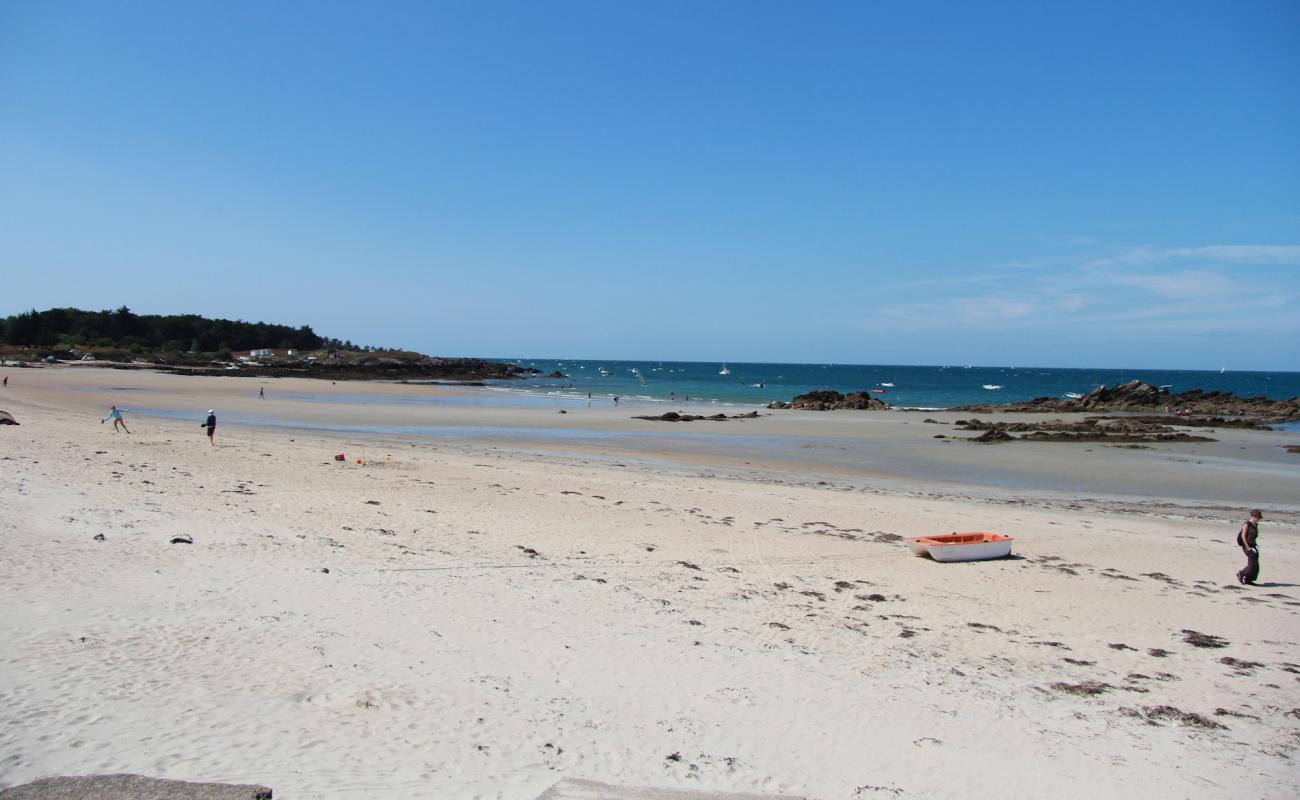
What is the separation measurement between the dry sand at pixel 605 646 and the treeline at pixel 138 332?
3686 inches

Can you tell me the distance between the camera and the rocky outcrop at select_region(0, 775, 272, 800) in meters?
4.25

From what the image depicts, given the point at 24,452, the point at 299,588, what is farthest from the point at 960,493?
the point at 24,452

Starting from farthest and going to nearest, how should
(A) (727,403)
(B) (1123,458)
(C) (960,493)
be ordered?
(A) (727,403) → (B) (1123,458) → (C) (960,493)

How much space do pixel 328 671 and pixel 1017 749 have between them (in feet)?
18.4

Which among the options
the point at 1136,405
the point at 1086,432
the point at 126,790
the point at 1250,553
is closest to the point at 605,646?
the point at 126,790

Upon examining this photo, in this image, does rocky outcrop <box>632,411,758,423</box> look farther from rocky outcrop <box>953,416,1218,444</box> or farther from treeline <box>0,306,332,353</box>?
treeline <box>0,306,332,353</box>

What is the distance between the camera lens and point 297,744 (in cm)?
517

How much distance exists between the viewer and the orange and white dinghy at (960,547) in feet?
40.0

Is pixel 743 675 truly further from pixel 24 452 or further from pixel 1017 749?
pixel 24 452

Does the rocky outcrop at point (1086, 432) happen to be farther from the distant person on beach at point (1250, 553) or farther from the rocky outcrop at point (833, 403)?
the distant person on beach at point (1250, 553)

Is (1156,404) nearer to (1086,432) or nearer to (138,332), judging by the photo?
(1086,432)

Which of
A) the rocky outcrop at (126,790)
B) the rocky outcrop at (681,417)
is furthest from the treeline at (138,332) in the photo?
the rocky outcrop at (126,790)

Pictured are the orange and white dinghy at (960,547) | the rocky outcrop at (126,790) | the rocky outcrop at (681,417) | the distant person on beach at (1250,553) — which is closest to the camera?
the rocky outcrop at (126,790)

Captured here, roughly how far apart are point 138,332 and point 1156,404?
11343 centimetres
